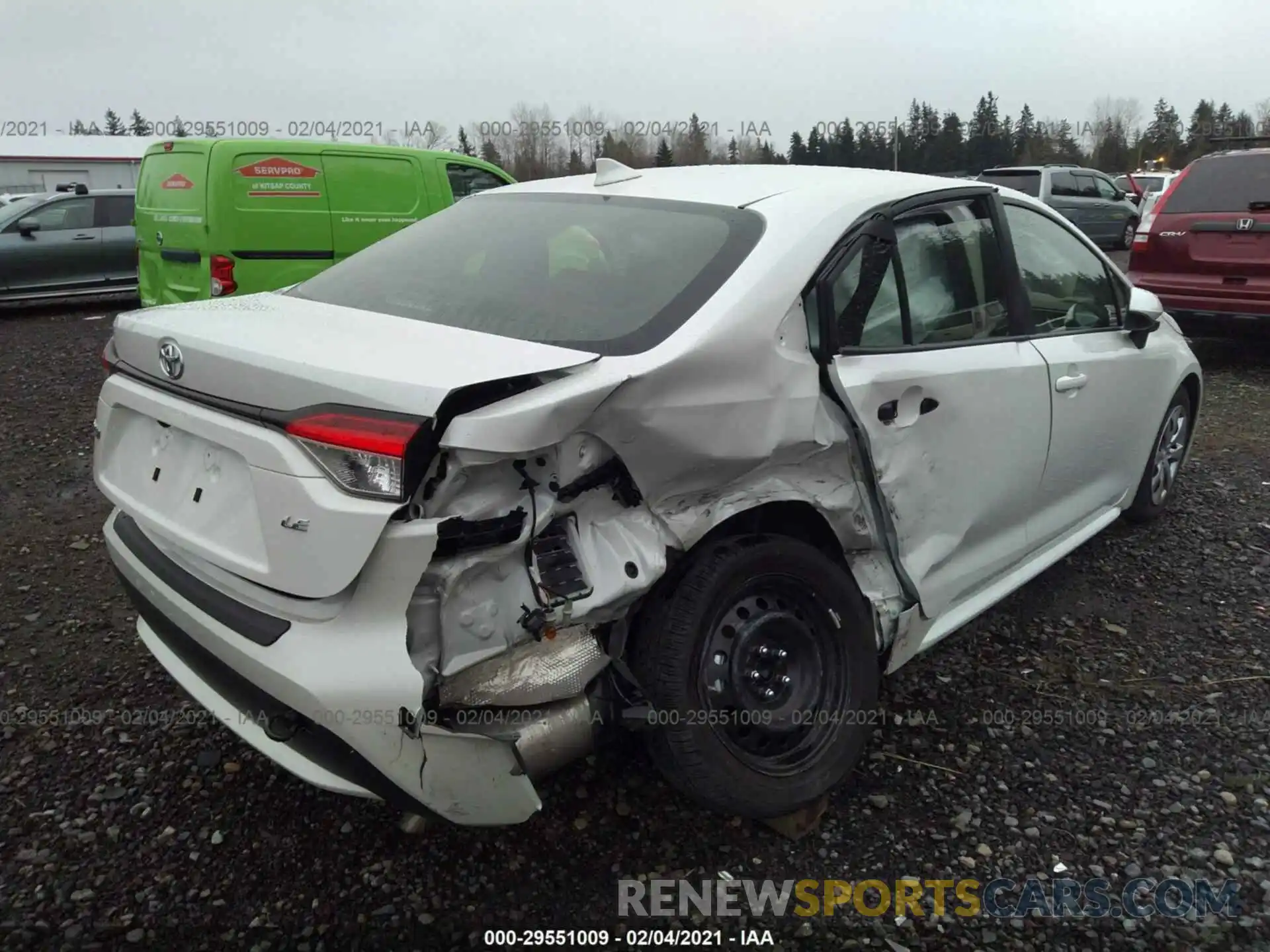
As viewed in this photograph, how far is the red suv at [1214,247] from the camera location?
22.7ft

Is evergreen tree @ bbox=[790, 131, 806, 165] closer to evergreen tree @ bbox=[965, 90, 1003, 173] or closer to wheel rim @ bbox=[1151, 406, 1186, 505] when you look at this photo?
evergreen tree @ bbox=[965, 90, 1003, 173]

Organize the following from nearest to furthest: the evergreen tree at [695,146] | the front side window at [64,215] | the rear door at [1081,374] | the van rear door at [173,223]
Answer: the rear door at [1081,374] < the van rear door at [173,223] < the front side window at [64,215] < the evergreen tree at [695,146]

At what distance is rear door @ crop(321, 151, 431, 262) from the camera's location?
8.03m

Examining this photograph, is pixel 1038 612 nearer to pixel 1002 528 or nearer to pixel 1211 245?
pixel 1002 528

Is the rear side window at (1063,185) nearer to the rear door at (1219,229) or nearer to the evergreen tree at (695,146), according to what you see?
the rear door at (1219,229)

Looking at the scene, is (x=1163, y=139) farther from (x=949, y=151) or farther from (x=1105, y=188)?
(x=1105, y=188)

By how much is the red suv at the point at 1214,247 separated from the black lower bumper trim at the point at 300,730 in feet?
23.9

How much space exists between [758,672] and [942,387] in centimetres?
98

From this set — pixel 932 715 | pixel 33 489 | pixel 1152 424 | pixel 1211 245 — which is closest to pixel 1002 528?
pixel 932 715

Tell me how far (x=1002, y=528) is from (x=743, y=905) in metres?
1.55

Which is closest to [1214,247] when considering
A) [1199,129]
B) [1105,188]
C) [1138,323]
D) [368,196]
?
[1138,323]

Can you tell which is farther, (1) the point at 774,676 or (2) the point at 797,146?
(2) the point at 797,146

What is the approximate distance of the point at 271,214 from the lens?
25.0 feet

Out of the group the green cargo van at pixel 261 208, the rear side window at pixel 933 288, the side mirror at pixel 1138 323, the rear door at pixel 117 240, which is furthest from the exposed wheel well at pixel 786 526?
the rear door at pixel 117 240
